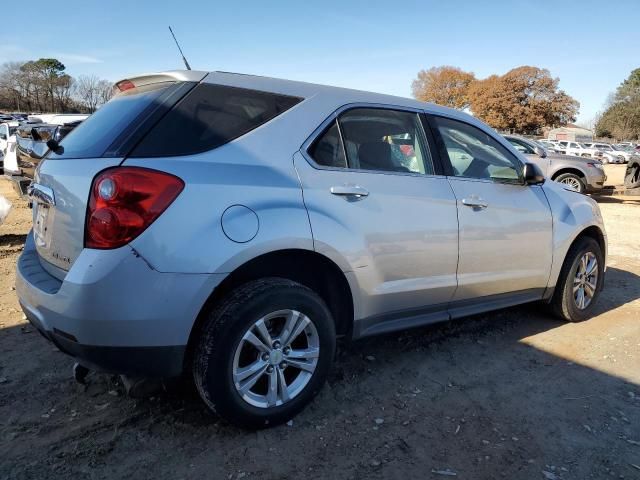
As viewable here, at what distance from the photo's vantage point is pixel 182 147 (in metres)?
2.39

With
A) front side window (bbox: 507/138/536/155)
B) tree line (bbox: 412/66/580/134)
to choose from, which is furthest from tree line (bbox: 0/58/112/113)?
front side window (bbox: 507/138/536/155)

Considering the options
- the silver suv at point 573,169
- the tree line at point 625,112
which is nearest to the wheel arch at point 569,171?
the silver suv at point 573,169

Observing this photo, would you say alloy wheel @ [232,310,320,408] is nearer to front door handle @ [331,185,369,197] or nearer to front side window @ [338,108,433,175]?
front door handle @ [331,185,369,197]

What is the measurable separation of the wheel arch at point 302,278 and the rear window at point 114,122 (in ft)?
2.60

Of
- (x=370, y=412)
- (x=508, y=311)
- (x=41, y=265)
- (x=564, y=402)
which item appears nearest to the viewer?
(x=41, y=265)

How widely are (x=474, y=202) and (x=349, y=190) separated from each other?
1.03 meters

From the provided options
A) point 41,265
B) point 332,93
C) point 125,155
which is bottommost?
point 41,265

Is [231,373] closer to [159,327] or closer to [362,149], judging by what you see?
[159,327]

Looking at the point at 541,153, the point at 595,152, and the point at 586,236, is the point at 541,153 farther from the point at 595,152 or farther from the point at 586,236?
the point at 595,152

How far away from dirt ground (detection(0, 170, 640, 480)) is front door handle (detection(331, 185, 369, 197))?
3.89 ft

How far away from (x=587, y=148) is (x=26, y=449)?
52122 mm

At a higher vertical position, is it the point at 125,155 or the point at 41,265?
the point at 125,155

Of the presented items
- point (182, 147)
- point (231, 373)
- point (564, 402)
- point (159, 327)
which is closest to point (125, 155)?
point (182, 147)

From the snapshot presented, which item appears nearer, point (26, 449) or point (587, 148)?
point (26, 449)
